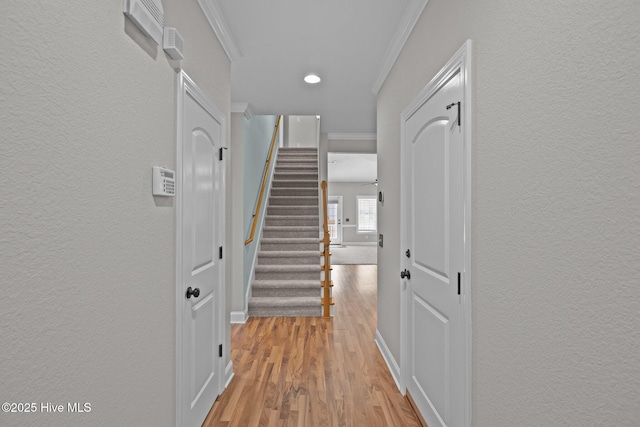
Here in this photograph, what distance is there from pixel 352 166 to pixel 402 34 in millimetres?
7435

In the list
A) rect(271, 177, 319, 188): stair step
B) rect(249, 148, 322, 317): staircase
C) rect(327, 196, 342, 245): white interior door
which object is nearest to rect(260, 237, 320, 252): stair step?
rect(249, 148, 322, 317): staircase

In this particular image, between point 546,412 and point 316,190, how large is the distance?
5.55 metres

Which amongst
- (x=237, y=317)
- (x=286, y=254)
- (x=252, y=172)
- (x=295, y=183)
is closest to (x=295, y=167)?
(x=295, y=183)

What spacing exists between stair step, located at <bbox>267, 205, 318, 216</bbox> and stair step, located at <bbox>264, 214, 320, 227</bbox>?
17 cm

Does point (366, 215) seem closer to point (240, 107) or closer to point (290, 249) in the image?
point (290, 249)

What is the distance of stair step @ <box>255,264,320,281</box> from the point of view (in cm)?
475

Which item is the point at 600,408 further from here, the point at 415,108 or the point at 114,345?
the point at 415,108

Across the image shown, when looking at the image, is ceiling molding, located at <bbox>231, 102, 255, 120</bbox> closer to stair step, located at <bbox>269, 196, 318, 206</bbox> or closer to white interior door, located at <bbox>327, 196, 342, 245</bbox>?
stair step, located at <bbox>269, 196, 318, 206</bbox>

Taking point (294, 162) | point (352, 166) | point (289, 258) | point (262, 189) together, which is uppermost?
point (352, 166)

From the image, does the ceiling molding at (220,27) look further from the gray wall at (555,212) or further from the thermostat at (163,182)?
the gray wall at (555,212)

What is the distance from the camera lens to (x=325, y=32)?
2.47 m

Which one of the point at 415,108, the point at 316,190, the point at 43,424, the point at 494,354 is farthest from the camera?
the point at 316,190

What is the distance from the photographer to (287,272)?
4.78 metres

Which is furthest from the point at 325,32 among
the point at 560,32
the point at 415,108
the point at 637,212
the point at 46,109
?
the point at 637,212
